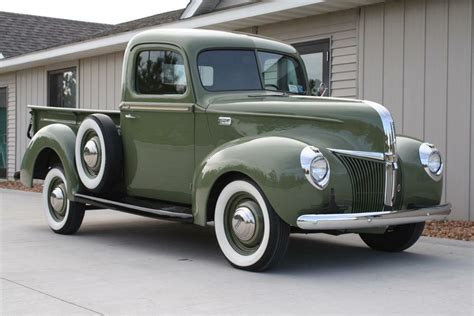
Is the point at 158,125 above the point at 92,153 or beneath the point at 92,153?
above

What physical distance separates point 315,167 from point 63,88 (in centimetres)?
1238

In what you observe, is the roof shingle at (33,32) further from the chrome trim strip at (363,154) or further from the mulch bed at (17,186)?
the chrome trim strip at (363,154)

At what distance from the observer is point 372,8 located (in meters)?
9.17

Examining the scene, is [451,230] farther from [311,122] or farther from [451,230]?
[311,122]

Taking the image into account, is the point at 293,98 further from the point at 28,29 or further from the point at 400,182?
the point at 28,29

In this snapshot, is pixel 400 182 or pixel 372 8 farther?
pixel 372 8

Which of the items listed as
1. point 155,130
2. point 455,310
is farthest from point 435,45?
point 455,310

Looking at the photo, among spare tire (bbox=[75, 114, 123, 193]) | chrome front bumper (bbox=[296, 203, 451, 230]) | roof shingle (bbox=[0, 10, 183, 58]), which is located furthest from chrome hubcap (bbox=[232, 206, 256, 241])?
roof shingle (bbox=[0, 10, 183, 58])

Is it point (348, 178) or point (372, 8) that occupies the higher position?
point (372, 8)

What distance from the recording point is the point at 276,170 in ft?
16.2

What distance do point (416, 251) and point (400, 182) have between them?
1130 millimetres

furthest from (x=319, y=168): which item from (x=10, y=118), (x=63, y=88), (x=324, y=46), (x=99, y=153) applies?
(x=10, y=118)

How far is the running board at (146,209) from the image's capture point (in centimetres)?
573

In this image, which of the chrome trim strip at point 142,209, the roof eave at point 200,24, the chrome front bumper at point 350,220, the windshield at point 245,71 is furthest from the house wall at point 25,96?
the chrome front bumper at point 350,220
